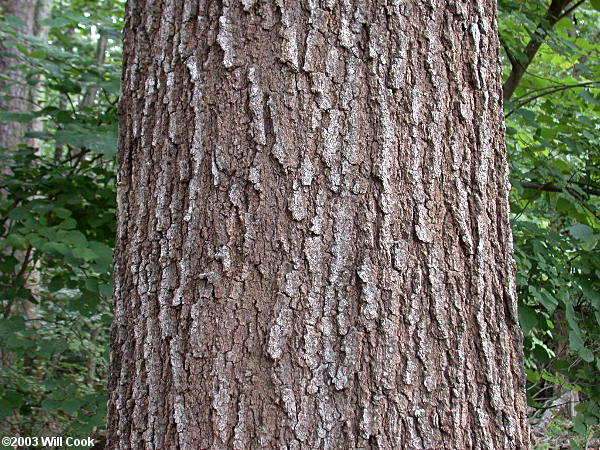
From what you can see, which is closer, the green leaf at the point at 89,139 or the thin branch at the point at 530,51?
the green leaf at the point at 89,139

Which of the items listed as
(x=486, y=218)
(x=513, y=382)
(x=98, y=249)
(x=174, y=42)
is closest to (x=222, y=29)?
(x=174, y=42)

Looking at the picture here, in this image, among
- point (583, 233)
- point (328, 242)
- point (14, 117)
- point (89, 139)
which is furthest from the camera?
point (14, 117)

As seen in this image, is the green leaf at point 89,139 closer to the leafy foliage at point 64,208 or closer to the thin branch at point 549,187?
the leafy foliage at point 64,208

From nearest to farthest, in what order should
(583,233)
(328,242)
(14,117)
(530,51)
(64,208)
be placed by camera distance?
(328,242)
(583,233)
(14,117)
(64,208)
(530,51)

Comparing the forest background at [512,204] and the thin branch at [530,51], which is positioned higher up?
the thin branch at [530,51]

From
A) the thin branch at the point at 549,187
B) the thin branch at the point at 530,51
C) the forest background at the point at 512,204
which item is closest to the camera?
the forest background at the point at 512,204

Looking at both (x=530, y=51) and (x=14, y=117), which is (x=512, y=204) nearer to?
(x=530, y=51)

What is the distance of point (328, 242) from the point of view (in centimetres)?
116

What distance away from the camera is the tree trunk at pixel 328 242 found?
114 centimetres

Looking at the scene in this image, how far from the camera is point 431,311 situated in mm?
1173

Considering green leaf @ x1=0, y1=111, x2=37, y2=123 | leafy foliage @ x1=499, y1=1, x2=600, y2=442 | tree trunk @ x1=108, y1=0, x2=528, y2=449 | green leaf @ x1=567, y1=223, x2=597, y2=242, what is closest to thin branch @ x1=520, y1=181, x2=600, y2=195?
leafy foliage @ x1=499, y1=1, x2=600, y2=442

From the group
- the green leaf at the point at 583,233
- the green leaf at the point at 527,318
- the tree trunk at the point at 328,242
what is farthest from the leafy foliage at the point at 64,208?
the green leaf at the point at 583,233

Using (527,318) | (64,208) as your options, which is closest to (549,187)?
(527,318)

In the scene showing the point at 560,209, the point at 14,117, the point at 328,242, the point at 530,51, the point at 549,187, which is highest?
the point at 530,51
